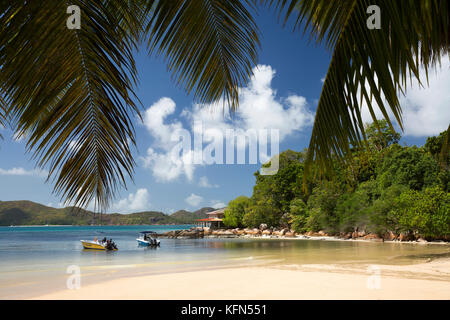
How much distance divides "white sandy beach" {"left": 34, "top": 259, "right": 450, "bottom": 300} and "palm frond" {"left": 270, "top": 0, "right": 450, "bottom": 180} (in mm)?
7770

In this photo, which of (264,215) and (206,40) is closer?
(206,40)

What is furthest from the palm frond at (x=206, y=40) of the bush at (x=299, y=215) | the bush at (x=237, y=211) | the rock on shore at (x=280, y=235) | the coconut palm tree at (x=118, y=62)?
the bush at (x=237, y=211)

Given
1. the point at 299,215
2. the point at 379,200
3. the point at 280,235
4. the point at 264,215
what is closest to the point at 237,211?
the point at 264,215

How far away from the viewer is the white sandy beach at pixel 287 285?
8.89 meters

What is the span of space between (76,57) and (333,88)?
142cm

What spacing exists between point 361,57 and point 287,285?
964 centimetres

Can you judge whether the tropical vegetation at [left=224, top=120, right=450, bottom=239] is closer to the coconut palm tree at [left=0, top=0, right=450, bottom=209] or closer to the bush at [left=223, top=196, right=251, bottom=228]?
the bush at [left=223, top=196, right=251, bottom=228]

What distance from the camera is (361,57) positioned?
1.75m

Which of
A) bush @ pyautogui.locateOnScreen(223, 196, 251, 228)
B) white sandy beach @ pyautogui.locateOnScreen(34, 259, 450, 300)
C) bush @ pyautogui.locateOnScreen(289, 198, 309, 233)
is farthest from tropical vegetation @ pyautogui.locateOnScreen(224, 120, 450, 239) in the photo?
bush @ pyautogui.locateOnScreen(223, 196, 251, 228)

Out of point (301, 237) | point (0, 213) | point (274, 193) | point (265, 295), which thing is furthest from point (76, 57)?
point (0, 213)

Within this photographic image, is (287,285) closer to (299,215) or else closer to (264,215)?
(299,215)

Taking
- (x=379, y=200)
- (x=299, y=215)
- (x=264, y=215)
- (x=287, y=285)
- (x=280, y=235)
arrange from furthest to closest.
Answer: (x=264, y=215), (x=280, y=235), (x=299, y=215), (x=379, y=200), (x=287, y=285)

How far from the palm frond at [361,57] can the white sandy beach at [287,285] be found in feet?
25.5

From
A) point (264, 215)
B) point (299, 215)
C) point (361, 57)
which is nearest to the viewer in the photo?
point (361, 57)
